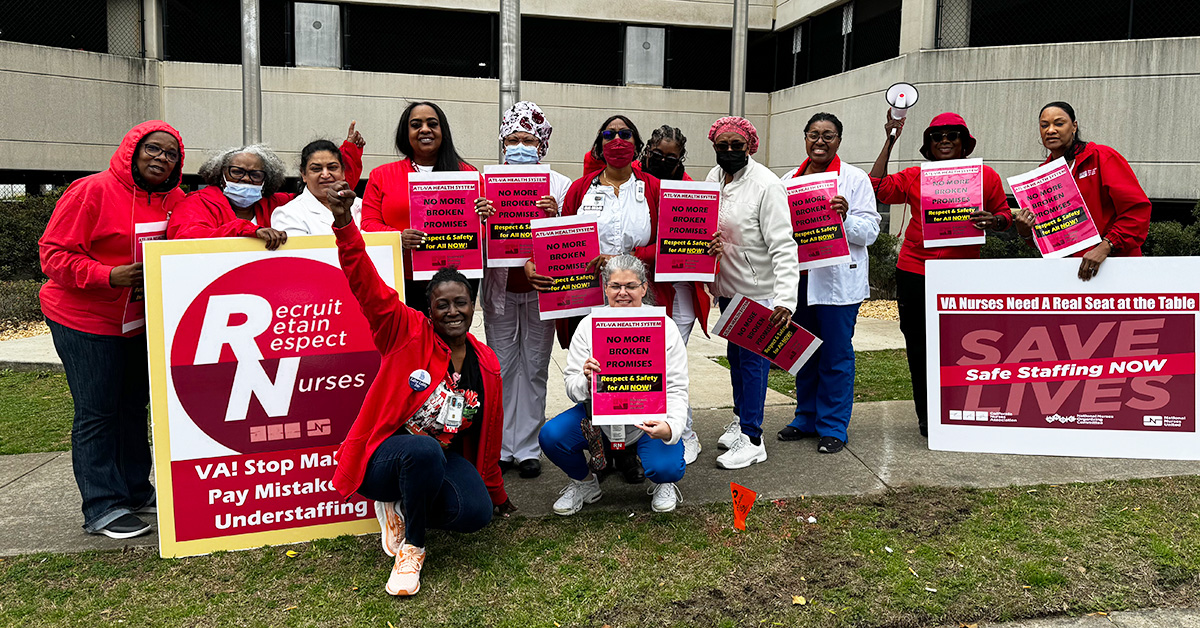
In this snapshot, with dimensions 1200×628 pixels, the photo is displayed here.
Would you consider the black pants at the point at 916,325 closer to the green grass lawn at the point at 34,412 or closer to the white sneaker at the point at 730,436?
the white sneaker at the point at 730,436

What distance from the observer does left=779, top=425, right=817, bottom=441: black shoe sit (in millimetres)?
5539

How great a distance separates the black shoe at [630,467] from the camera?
14.0 ft

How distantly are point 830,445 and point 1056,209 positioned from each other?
1879 mm

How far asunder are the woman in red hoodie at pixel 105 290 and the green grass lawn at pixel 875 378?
408 cm

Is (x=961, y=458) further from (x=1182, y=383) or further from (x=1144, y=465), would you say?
(x=1182, y=383)

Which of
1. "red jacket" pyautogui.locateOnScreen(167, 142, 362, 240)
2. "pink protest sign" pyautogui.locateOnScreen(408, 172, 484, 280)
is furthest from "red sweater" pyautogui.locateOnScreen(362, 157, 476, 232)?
"red jacket" pyautogui.locateOnScreen(167, 142, 362, 240)

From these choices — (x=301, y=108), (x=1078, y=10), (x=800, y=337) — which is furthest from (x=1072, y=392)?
(x=301, y=108)

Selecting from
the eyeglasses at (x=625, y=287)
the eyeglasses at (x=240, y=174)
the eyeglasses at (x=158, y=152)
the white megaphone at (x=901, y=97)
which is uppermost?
the white megaphone at (x=901, y=97)

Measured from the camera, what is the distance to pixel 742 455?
4980 millimetres

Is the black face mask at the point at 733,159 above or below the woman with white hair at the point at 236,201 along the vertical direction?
above

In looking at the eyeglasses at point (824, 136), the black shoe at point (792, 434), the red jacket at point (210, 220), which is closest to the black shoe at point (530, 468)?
the black shoe at point (792, 434)

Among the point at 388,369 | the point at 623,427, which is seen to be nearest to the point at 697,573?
the point at 623,427

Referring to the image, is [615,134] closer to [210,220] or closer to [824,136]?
[824,136]

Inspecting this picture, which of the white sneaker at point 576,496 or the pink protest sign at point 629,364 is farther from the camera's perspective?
the white sneaker at point 576,496
